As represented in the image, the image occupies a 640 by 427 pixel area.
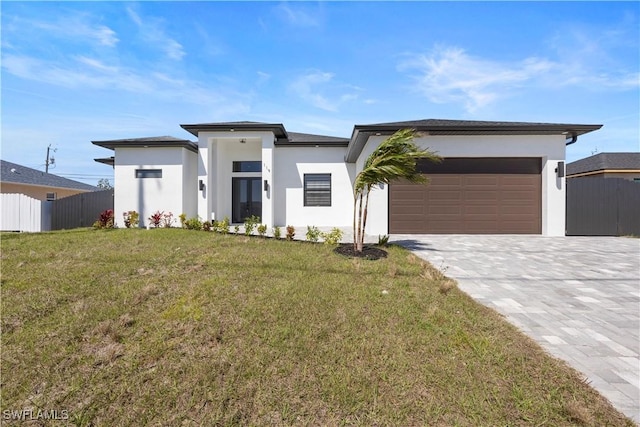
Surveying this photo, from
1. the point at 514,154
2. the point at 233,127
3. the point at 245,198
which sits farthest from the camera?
the point at 245,198

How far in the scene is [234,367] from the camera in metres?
2.34

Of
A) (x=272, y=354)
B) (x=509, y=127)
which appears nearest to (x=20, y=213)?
(x=272, y=354)

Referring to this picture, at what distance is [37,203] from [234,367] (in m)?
14.6

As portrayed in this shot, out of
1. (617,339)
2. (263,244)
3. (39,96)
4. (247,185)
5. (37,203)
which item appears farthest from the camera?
(247,185)

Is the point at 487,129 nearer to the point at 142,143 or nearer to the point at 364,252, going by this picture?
the point at 364,252

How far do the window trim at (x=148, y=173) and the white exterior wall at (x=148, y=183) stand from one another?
0.13 m

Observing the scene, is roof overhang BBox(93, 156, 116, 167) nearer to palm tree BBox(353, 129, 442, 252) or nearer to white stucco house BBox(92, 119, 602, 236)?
white stucco house BBox(92, 119, 602, 236)

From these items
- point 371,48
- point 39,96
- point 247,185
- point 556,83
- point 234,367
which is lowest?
point 234,367

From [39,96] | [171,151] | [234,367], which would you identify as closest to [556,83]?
[234,367]

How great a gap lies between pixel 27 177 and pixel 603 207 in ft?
98.2

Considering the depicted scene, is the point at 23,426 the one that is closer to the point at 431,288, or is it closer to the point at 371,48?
the point at 431,288

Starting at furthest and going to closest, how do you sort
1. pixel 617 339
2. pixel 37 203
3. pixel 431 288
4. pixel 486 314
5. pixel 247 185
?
pixel 247 185 < pixel 37 203 < pixel 431 288 < pixel 486 314 < pixel 617 339

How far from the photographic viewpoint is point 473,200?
9.51 m

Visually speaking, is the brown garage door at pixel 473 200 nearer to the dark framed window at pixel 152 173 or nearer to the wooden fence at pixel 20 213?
the dark framed window at pixel 152 173
